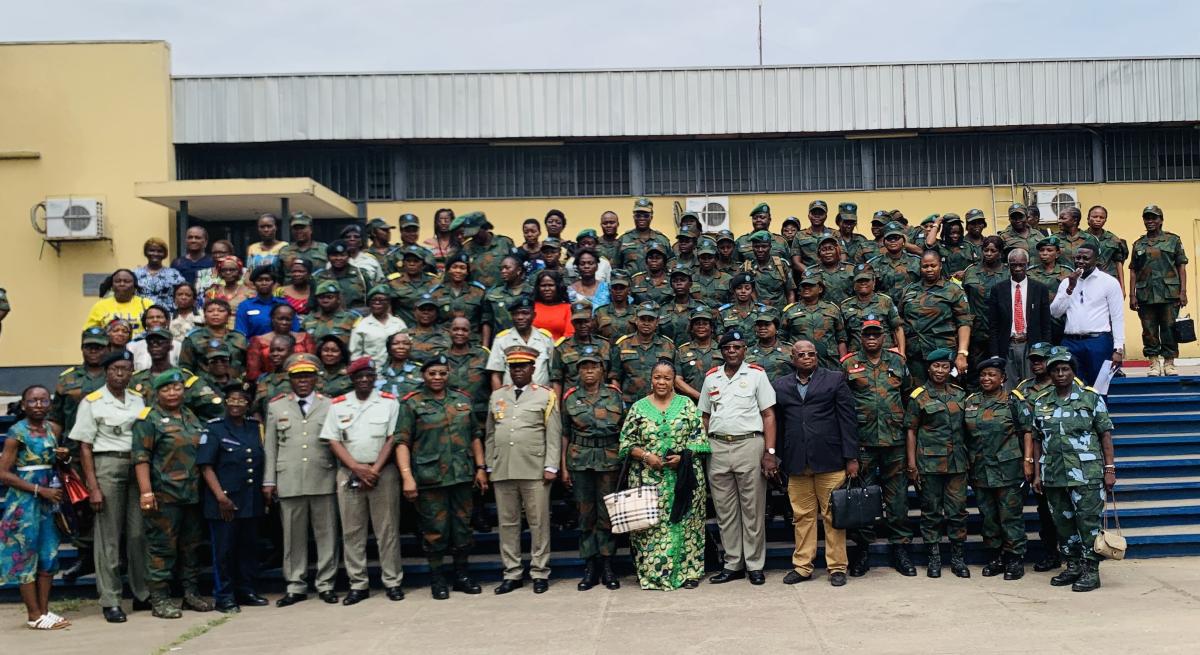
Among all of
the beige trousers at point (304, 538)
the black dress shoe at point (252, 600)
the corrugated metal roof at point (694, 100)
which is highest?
the corrugated metal roof at point (694, 100)

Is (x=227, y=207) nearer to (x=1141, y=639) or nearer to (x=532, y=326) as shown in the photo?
(x=532, y=326)

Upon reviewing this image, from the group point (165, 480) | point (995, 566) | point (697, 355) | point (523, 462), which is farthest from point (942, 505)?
point (165, 480)

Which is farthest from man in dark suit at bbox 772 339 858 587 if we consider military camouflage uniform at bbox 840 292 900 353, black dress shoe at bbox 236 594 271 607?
black dress shoe at bbox 236 594 271 607

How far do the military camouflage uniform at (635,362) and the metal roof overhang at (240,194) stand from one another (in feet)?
21.4

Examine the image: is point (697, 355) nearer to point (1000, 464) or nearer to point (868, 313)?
point (868, 313)

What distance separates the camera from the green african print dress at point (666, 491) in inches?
320

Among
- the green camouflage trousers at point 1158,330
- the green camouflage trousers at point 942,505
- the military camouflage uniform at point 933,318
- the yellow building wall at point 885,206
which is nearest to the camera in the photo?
the green camouflage trousers at point 942,505

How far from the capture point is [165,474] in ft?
25.8

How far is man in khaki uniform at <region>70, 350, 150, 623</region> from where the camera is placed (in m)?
7.82

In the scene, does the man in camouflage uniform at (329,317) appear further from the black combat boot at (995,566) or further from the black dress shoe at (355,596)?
the black combat boot at (995,566)

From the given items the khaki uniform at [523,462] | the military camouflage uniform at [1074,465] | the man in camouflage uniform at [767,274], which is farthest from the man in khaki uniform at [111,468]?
the military camouflage uniform at [1074,465]

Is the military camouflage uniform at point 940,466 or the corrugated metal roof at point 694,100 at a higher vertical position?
the corrugated metal roof at point 694,100

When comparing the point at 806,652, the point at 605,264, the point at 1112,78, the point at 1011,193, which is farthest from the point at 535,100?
the point at 806,652

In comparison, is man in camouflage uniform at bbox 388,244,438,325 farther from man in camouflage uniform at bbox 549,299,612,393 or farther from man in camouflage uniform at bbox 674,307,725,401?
man in camouflage uniform at bbox 674,307,725,401
